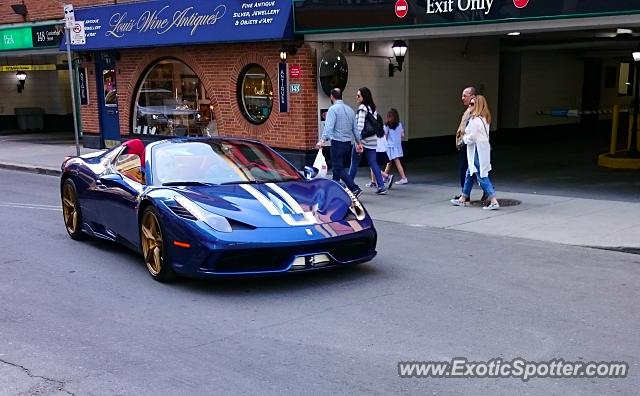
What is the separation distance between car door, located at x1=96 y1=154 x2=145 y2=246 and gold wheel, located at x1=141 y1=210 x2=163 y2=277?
195 millimetres

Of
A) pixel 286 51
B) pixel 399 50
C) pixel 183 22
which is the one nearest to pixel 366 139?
pixel 286 51

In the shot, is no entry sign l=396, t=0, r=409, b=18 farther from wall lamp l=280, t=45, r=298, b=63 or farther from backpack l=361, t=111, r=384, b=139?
wall lamp l=280, t=45, r=298, b=63

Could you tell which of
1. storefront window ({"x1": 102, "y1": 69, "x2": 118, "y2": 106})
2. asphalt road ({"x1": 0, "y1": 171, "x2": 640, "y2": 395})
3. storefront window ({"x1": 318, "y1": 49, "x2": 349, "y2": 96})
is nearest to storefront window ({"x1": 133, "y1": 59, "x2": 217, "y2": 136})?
storefront window ({"x1": 102, "y1": 69, "x2": 118, "y2": 106})

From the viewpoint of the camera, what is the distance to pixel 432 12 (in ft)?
37.9

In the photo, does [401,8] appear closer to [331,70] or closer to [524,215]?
[331,70]

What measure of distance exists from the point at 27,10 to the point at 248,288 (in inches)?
757

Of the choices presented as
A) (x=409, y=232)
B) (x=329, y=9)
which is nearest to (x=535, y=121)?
(x=329, y=9)

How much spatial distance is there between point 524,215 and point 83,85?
15143mm

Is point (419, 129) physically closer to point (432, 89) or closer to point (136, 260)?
point (432, 89)

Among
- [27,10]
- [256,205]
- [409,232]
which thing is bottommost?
[409,232]

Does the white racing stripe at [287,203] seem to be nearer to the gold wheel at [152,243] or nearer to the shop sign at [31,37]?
the gold wheel at [152,243]

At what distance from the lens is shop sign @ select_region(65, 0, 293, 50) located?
557 inches

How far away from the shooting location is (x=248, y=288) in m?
6.16

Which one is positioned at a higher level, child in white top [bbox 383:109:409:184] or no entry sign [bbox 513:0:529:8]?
no entry sign [bbox 513:0:529:8]
